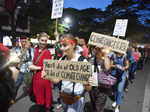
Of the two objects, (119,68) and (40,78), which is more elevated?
(119,68)

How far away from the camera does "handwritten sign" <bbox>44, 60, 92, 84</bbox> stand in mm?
2348

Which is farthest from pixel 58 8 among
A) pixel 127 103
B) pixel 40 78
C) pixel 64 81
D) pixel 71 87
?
pixel 127 103

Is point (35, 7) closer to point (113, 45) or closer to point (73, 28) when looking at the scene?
point (73, 28)

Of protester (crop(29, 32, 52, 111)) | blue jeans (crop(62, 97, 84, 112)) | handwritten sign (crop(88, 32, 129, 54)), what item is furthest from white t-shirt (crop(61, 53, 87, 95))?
protester (crop(29, 32, 52, 111))

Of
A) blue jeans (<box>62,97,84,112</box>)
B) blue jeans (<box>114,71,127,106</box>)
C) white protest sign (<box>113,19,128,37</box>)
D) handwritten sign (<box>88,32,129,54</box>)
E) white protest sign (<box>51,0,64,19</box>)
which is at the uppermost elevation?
white protest sign (<box>51,0,64,19</box>)

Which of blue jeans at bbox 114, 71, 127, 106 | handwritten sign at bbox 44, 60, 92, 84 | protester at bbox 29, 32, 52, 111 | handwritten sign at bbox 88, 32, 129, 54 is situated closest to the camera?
handwritten sign at bbox 44, 60, 92, 84

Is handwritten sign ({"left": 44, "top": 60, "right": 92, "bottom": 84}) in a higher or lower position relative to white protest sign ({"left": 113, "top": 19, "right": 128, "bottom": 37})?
lower

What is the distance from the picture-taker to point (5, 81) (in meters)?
1.31

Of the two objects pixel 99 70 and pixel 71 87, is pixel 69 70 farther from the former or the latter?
pixel 99 70

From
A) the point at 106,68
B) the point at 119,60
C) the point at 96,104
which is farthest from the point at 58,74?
the point at 119,60

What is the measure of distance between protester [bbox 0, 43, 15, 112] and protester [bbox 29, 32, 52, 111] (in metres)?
2.22

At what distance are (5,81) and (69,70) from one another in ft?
4.01

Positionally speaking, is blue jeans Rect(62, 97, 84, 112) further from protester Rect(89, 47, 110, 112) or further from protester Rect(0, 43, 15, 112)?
protester Rect(0, 43, 15, 112)

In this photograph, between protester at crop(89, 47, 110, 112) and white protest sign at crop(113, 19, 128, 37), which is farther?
white protest sign at crop(113, 19, 128, 37)
